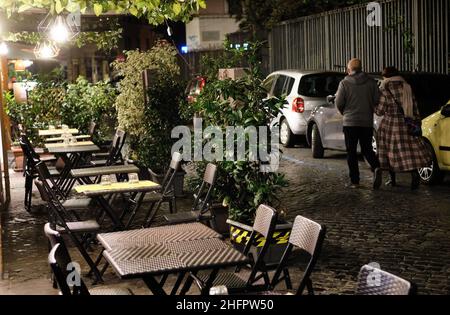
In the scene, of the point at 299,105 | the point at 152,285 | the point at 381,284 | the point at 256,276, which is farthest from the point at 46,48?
the point at 381,284

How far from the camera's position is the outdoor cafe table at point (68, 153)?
38.0 feet

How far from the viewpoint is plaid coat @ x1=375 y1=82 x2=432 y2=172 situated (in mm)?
11625

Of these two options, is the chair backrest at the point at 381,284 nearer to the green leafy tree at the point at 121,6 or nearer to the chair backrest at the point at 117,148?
the green leafy tree at the point at 121,6

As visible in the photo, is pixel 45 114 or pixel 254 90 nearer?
pixel 254 90

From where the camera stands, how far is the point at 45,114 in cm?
1555

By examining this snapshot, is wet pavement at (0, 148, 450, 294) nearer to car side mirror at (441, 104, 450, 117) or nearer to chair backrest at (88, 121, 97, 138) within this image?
car side mirror at (441, 104, 450, 117)

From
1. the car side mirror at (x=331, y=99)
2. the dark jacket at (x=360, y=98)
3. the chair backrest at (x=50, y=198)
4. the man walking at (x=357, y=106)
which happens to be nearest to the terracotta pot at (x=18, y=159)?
the car side mirror at (x=331, y=99)

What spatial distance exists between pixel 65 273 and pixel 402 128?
7.95 m

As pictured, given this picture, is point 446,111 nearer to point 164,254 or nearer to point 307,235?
point 307,235

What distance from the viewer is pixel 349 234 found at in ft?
29.4

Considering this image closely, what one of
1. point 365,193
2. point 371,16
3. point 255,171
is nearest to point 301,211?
point 365,193
